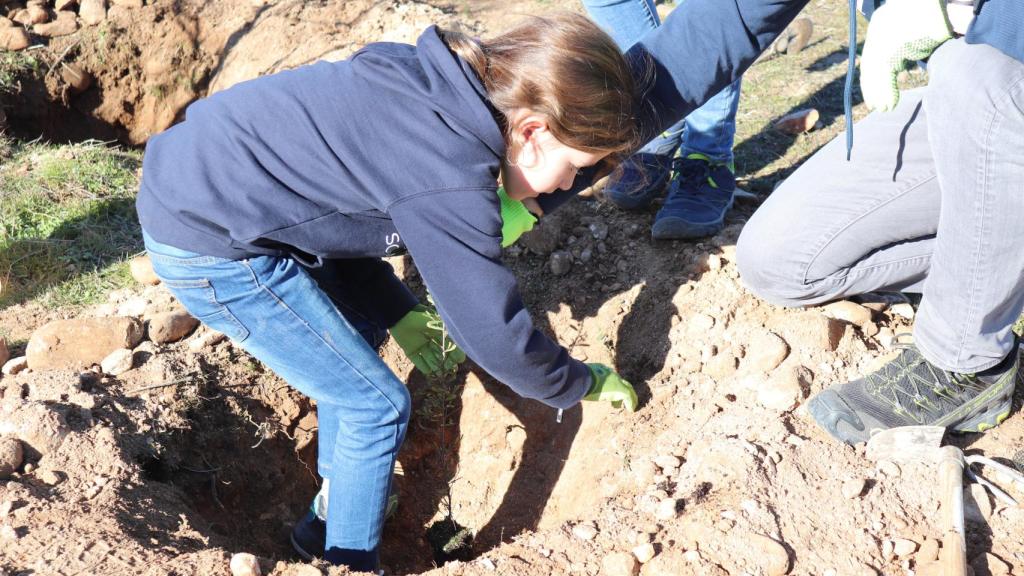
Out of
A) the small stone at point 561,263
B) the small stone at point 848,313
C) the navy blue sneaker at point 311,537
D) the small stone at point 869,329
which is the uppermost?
the small stone at point 848,313

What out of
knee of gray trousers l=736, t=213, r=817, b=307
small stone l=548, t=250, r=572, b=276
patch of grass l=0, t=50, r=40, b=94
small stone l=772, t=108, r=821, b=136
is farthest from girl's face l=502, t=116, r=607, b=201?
patch of grass l=0, t=50, r=40, b=94

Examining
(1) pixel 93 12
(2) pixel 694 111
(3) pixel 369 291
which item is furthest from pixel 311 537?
(1) pixel 93 12

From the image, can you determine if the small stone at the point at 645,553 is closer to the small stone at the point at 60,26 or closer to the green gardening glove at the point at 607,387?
the green gardening glove at the point at 607,387

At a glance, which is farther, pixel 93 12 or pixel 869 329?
pixel 93 12

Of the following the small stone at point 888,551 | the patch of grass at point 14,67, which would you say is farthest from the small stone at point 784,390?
the patch of grass at point 14,67

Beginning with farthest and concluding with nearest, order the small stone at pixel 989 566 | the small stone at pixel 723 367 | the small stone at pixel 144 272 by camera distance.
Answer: the small stone at pixel 144 272, the small stone at pixel 723 367, the small stone at pixel 989 566

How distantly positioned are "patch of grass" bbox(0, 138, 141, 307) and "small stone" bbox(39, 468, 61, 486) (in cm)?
103

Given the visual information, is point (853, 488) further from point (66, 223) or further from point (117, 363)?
point (66, 223)

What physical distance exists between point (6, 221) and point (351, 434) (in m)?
2.08

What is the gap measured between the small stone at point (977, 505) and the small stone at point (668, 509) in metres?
0.67

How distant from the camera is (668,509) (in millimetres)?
2062

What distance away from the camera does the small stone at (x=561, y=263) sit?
310cm

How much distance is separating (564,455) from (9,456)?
1.59 metres

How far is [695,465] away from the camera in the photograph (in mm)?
2244
